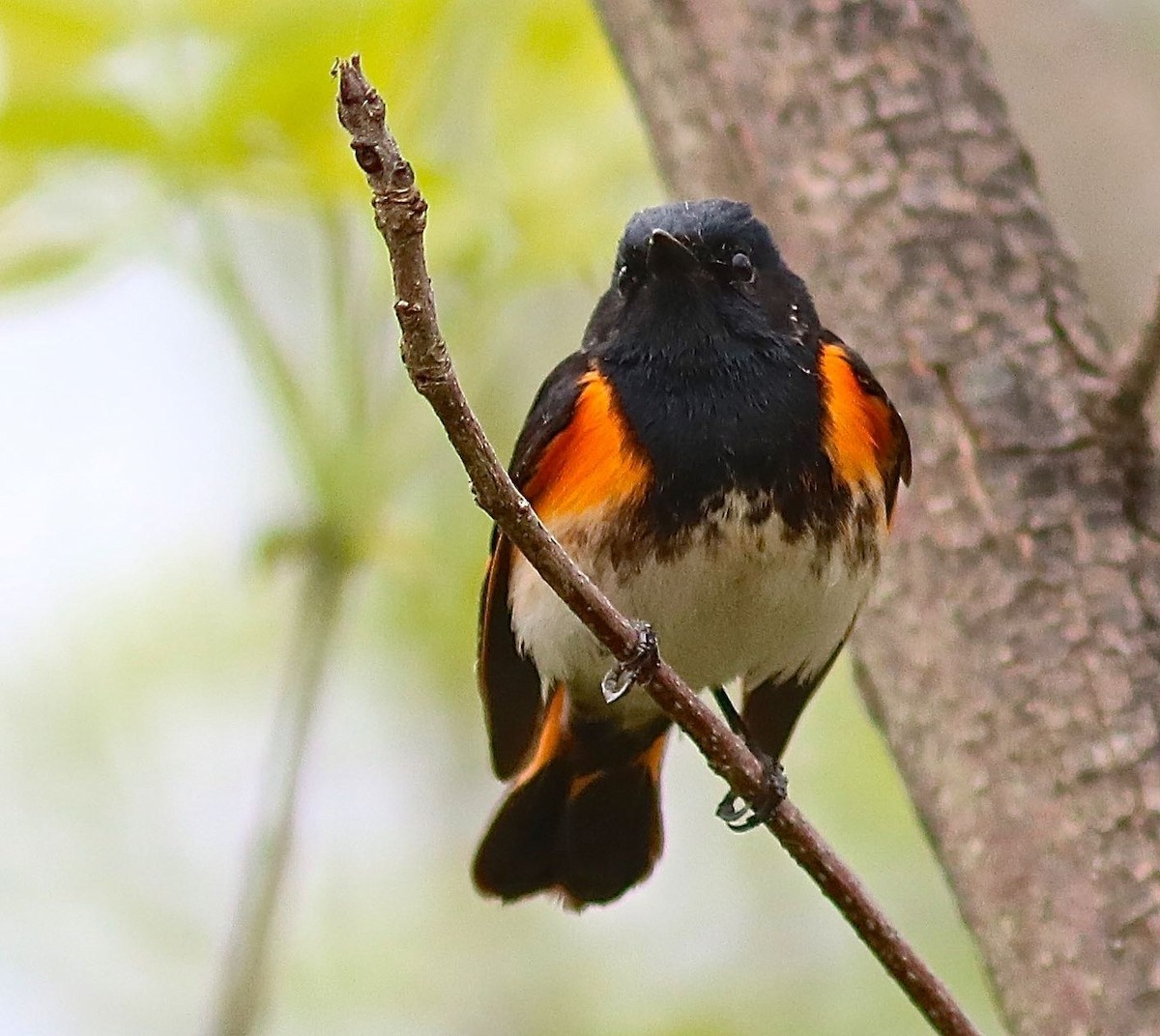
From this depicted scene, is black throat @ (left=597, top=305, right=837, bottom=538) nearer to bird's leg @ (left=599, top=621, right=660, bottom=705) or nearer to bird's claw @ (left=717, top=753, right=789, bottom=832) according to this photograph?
bird's claw @ (left=717, top=753, right=789, bottom=832)

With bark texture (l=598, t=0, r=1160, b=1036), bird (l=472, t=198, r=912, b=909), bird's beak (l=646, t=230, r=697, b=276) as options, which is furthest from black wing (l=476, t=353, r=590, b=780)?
bark texture (l=598, t=0, r=1160, b=1036)

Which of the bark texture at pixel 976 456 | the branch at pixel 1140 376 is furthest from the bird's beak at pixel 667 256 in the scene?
the branch at pixel 1140 376

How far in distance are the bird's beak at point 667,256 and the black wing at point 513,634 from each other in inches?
9.1

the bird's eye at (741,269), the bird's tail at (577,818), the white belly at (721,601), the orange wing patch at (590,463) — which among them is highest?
the bird's eye at (741,269)

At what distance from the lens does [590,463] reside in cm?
288

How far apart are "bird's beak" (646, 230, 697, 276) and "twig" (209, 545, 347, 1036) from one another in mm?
976

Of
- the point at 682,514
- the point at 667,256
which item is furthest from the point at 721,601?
the point at 667,256

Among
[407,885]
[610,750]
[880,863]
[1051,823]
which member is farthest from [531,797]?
[407,885]

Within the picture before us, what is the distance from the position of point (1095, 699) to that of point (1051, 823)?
22 cm

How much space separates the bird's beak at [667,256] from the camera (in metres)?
2.96

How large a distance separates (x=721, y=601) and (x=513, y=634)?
48cm

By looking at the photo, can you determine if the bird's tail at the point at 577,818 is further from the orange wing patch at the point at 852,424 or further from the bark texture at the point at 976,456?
the orange wing patch at the point at 852,424

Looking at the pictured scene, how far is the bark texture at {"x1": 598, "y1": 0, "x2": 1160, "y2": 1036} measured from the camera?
2.73 m

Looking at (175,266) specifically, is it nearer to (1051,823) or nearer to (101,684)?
(1051,823)
